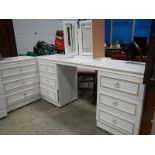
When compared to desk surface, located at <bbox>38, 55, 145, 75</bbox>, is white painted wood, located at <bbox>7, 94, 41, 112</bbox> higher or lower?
lower

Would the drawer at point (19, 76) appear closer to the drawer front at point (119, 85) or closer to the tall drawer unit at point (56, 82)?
the tall drawer unit at point (56, 82)

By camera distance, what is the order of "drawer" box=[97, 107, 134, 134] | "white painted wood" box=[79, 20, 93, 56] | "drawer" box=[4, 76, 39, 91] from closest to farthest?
"drawer" box=[97, 107, 134, 134]
"white painted wood" box=[79, 20, 93, 56]
"drawer" box=[4, 76, 39, 91]

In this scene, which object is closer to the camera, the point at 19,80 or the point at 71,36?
the point at 71,36

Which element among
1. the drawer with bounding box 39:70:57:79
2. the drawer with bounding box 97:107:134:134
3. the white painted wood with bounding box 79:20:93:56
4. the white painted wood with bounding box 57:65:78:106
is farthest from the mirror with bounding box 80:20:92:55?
the drawer with bounding box 97:107:134:134

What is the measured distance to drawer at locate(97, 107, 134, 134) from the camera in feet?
4.63

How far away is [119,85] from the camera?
1392 mm

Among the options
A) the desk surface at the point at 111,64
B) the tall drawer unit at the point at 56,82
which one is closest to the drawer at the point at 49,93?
the tall drawer unit at the point at 56,82

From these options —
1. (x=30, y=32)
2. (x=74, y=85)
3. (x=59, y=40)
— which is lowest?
(x=74, y=85)

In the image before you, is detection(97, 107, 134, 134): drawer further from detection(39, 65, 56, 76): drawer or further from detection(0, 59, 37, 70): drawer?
detection(0, 59, 37, 70): drawer

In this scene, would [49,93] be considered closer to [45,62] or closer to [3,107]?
[45,62]

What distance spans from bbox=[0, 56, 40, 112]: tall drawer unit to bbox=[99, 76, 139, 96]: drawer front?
127 centimetres

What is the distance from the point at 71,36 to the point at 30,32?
7.13ft

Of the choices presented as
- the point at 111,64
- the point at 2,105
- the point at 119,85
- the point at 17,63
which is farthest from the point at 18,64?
the point at 119,85
